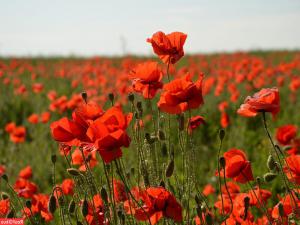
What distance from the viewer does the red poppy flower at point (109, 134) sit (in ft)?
4.75

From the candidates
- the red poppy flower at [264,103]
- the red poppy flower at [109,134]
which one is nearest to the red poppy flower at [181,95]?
the red poppy flower at [264,103]

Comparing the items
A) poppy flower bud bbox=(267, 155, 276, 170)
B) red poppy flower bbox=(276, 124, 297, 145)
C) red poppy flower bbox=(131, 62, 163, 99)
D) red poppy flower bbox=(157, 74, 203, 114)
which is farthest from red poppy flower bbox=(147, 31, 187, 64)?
red poppy flower bbox=(276, 124, 297, 145)

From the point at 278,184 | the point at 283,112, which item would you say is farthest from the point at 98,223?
the point at 283,112

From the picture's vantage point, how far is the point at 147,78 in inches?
79.5

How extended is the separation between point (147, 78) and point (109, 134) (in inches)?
24.3

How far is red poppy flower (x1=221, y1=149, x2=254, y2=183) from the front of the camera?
6.16ft

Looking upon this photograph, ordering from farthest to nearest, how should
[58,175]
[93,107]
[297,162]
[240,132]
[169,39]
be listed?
[240,132], [58,175], [169,39], [297,162], [93,107]

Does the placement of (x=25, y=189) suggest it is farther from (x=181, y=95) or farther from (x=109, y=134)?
(x=109, y=134)

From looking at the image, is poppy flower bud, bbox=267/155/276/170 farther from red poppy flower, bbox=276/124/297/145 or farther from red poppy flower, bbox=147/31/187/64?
red poppy flower, bbox=276/124/297/145

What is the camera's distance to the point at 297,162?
1.89 meters

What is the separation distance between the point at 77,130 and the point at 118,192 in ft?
1.89

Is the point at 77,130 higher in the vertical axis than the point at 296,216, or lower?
higher

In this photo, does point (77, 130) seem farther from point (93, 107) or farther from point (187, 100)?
point (187, 100)

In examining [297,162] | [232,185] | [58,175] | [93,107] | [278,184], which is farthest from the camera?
[58,175]
